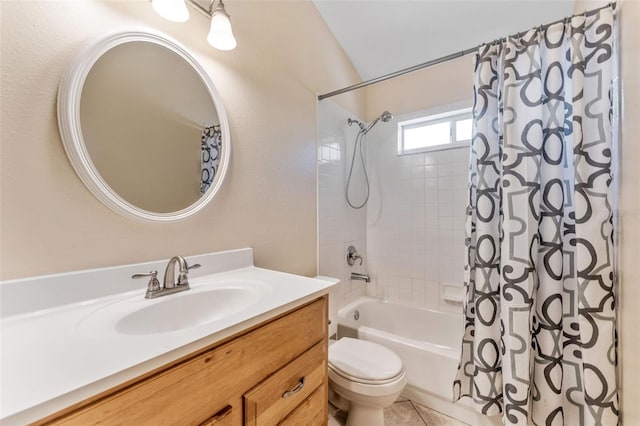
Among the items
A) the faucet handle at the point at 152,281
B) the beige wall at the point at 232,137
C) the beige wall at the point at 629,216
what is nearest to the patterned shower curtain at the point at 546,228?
the beige wall at the point at 629,216

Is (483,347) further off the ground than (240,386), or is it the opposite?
(240,386)

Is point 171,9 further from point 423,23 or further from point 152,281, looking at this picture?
point 423,23

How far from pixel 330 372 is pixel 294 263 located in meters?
0.63

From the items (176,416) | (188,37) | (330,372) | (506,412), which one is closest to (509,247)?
(506,412)

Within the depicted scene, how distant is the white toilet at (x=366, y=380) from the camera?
1246 millimetres

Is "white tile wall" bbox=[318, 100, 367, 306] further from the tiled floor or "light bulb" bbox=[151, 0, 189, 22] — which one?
"light bulb" bbox=[151, 0, 189, 22]

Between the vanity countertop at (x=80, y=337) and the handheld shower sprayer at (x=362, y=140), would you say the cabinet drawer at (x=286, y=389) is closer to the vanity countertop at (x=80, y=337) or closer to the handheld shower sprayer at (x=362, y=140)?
the vanity countertop at (x=80, y=337)

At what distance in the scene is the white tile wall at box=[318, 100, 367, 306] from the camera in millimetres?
1873

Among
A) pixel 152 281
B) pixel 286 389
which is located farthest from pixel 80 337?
pixel 286 389

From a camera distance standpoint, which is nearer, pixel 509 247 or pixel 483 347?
pixel 509 247

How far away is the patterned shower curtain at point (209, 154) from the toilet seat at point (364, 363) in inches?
45.1

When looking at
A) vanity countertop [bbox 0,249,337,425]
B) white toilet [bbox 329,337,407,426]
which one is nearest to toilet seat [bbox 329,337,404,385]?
white toilet [bbox 329,337,407,426]

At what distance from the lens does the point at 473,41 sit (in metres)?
1.94

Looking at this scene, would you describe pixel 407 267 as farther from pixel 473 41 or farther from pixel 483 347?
pixel 473 41
